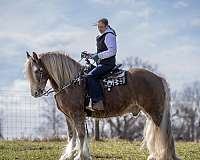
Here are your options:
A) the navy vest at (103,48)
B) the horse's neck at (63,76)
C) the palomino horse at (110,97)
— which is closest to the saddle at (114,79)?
the palomino horse at (110,97)

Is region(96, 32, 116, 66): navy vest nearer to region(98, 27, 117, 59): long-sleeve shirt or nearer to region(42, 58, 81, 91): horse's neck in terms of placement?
region(98, 27, 117, 59): long-sleeve shirt

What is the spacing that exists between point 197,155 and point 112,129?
5182 centimetres

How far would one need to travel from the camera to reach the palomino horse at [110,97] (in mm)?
10445

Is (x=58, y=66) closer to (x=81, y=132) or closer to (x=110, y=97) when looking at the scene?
(x=110, y=97)

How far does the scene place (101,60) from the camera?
10.7m

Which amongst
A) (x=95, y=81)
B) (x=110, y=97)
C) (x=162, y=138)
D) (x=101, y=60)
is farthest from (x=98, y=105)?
(x=162, y=138)

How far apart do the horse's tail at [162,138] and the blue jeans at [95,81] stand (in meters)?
1.42

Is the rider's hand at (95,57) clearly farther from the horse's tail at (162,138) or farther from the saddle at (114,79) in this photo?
the horse's tail at (162,138)

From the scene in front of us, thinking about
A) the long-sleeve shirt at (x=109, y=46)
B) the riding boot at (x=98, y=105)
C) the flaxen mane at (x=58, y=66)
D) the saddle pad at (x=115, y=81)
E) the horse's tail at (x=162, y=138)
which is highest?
the long-sleeve shirt at (x=109, y=46)

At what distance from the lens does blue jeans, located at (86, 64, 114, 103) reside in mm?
10461

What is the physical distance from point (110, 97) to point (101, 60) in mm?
902

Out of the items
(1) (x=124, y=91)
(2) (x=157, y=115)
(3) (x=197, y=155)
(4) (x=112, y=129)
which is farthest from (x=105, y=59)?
(4) (x=112, y=129)

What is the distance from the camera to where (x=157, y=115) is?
10656mm

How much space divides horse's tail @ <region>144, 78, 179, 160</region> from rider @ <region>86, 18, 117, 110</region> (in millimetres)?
1308
